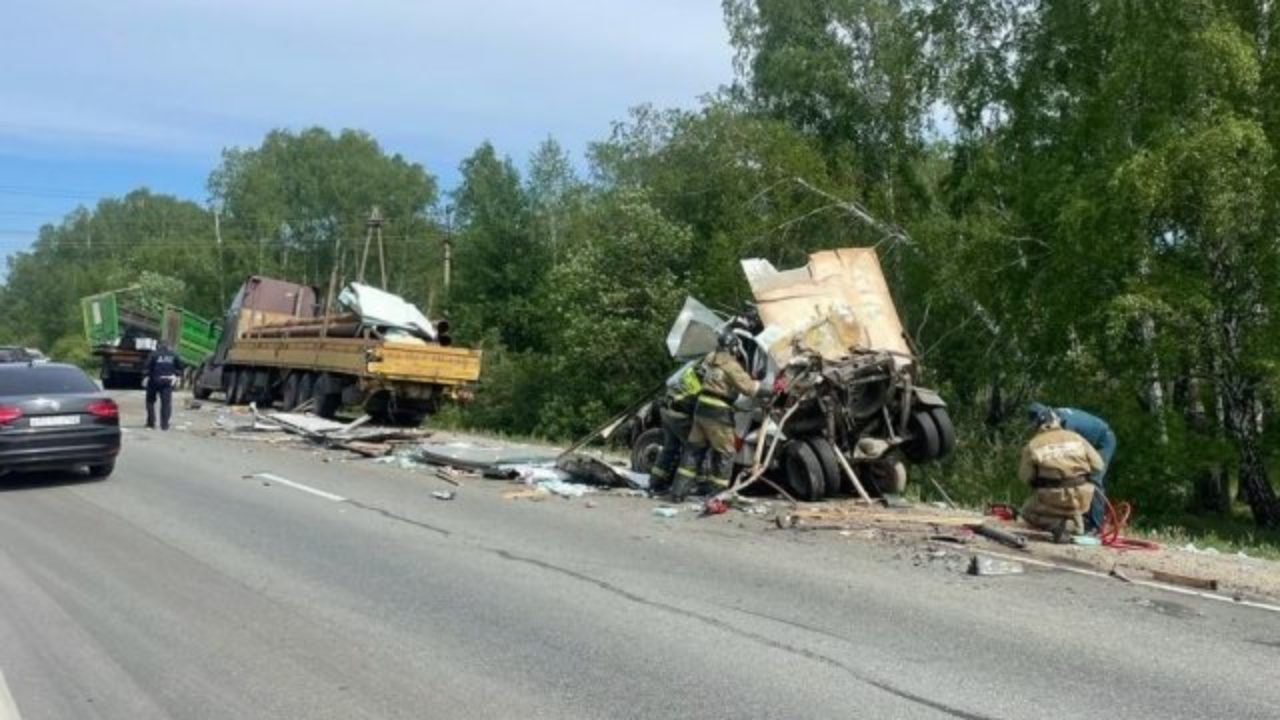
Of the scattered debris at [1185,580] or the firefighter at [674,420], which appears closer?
the scattered debris at [1185,580]

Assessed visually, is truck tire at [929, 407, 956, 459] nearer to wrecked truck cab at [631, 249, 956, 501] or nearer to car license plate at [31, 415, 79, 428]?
wrecked truck cab at [631, 249, 956, 501]

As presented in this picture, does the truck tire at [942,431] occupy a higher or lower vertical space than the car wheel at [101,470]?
higher

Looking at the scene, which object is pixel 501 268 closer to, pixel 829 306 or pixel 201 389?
pixel 201 389

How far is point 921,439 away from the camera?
12805 mm

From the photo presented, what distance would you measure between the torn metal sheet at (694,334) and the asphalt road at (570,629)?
13.0 ft

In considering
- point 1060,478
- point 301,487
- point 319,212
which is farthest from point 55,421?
point 319,212

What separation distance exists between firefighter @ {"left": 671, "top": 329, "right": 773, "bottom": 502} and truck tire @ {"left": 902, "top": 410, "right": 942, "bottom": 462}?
5.86ft

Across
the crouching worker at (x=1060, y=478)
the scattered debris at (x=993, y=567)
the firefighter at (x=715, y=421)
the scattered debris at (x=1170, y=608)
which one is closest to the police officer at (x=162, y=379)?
the firefighter at (x=715, y=421)

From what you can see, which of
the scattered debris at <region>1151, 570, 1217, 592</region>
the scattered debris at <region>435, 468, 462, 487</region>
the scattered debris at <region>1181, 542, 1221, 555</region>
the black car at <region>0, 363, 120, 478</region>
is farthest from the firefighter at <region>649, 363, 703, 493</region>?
the black car at <region>0, 363, 120, 478</region>

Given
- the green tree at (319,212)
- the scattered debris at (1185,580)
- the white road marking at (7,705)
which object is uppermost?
the green tree at (319,212)

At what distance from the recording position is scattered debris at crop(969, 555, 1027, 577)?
8391 millimetres

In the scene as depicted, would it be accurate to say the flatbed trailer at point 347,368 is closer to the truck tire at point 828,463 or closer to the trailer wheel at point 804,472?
the trailer wheel at point 804,472

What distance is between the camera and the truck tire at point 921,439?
41.7 ft

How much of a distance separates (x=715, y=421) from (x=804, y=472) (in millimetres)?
1072
